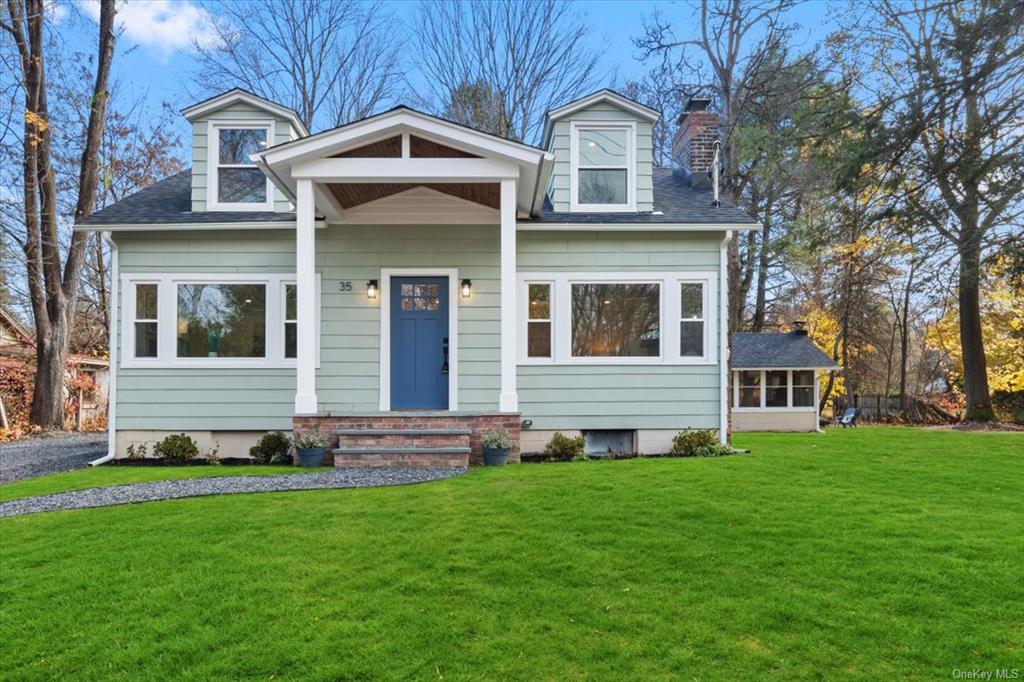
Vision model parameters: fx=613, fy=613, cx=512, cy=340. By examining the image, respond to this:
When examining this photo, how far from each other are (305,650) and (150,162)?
19.4m

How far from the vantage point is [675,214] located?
31.6ft

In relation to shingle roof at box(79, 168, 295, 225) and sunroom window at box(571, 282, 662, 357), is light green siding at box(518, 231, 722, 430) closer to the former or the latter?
sunroom window at box(571, 282, 662, 357)

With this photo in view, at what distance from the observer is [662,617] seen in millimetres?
3311

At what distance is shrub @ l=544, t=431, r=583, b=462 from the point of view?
8.91m

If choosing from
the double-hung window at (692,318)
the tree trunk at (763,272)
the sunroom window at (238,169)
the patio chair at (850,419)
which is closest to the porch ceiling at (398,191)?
the sunroom window at (238,169)

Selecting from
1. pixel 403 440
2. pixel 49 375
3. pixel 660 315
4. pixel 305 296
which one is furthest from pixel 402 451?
pixel 49 375

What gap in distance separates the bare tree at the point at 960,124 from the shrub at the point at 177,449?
10310mm

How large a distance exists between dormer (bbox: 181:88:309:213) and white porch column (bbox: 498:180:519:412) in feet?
12.7

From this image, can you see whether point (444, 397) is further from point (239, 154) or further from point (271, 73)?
point (271, 73)

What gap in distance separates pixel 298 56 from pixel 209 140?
1215 centimetres

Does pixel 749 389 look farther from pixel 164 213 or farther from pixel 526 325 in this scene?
pixel 164 213

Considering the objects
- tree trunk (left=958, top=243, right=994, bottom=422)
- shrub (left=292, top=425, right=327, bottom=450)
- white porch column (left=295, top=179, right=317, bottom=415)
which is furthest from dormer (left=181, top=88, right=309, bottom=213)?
tree trunk (left=958, top=243, right=994, bottom=422)

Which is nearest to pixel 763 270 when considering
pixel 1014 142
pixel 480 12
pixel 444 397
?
pixel 480 12

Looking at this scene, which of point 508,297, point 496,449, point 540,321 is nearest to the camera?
point 496,449
